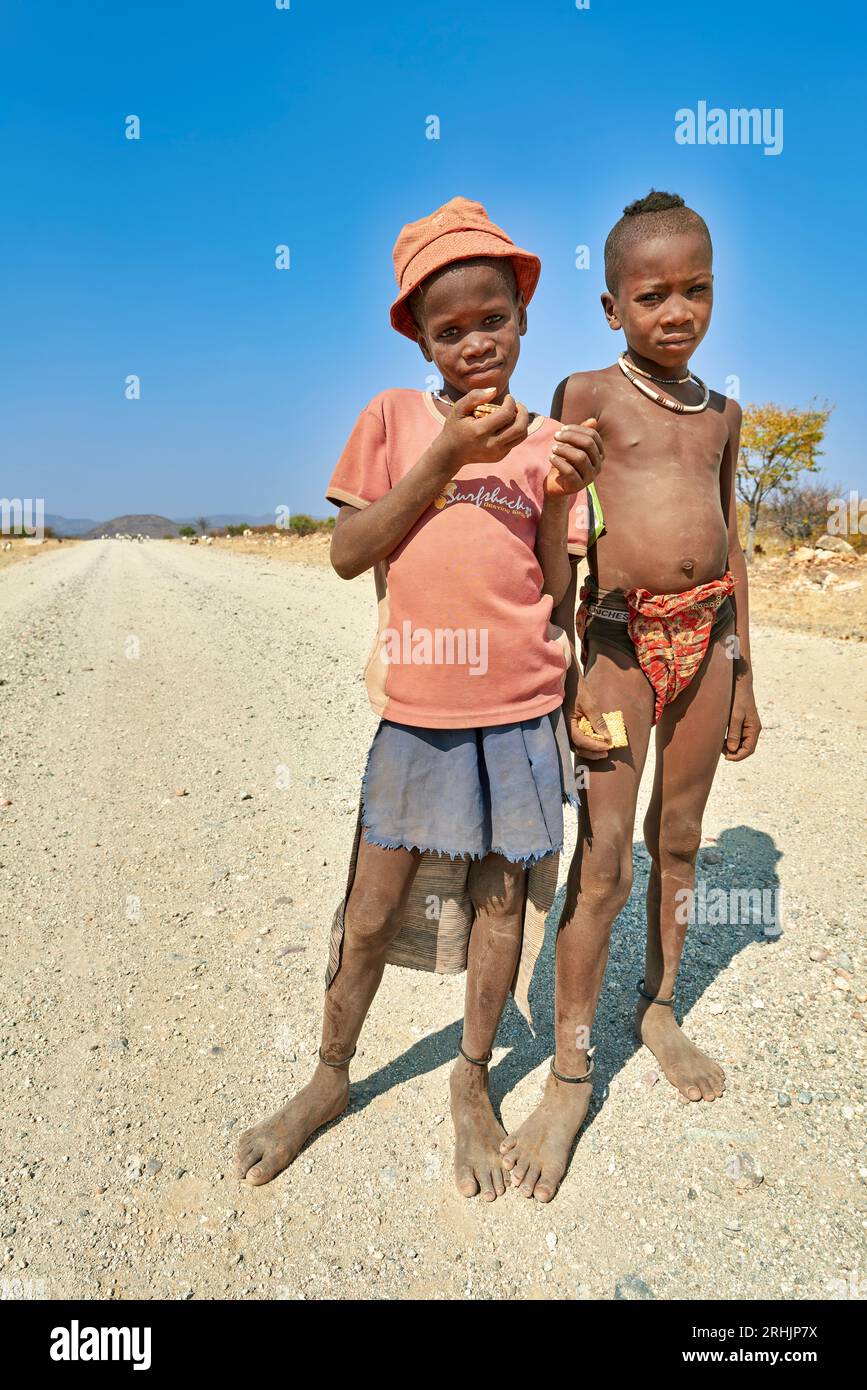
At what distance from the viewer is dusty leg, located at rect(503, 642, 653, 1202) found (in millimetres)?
2098

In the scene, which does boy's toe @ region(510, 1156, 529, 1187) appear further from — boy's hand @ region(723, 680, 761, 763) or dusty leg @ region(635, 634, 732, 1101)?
boy's hand @ region(723, 680, 761, 763)

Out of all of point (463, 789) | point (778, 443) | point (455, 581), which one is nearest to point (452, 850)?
point (463, 789)

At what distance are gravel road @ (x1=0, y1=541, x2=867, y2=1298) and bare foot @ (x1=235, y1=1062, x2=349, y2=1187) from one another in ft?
0.16

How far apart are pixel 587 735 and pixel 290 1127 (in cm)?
123

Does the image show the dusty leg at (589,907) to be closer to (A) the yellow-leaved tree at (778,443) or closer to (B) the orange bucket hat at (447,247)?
(B) the orange bucket hat at (447,247)

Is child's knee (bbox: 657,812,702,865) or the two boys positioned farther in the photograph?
child's knee (bbox: 657,812,702,865)

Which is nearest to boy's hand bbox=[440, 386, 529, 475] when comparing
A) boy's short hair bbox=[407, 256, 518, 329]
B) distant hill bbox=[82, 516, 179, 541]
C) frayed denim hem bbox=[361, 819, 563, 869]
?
boy's short hair bbox=[407, 256, 518, 329]

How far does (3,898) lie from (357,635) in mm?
6283

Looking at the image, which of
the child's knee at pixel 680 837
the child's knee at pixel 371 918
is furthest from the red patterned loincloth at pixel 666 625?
the child's knee at pixel 371 918

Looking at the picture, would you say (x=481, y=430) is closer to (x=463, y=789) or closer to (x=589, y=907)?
(x=463, y=789)

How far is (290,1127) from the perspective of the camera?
2.10 metres
